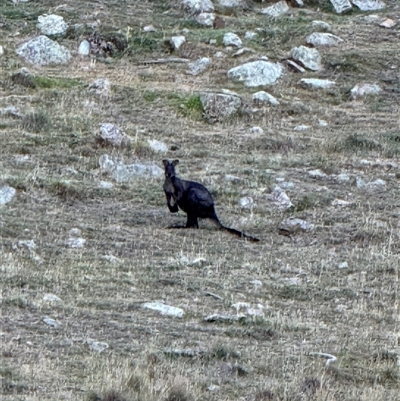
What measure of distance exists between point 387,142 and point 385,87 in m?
2.99

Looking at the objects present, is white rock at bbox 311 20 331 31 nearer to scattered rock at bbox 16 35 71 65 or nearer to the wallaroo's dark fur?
scattered rock at bbox 16 35 71 65

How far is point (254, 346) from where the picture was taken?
922cm

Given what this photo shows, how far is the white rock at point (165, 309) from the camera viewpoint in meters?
9.85

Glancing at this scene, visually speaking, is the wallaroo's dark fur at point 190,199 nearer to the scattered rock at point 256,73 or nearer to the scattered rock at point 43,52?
the scattered rock at point 256,73

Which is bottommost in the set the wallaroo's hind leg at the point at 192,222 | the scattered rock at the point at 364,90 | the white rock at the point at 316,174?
the scattered rock at the point at 364,90

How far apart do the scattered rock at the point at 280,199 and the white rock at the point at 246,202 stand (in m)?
0.27

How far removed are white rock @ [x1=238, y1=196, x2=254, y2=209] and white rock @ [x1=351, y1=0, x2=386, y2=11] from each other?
1040 cm

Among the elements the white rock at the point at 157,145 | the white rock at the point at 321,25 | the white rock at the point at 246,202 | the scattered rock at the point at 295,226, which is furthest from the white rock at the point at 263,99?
the scattered rock at the point at 295,226

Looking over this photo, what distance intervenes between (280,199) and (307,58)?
683 centimetres

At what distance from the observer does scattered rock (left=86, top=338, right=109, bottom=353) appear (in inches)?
340

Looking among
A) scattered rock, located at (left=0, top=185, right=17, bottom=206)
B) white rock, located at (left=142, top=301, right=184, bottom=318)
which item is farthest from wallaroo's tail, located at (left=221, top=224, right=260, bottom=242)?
white rock, located at (left=142, top=301, right=184, bottom=318)

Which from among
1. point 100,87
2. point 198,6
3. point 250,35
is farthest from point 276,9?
point 100,87

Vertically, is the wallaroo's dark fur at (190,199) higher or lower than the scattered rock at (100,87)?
higher

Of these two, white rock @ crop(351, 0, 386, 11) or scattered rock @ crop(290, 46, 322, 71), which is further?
white rock @ crop(351, 0, 386, 11)
